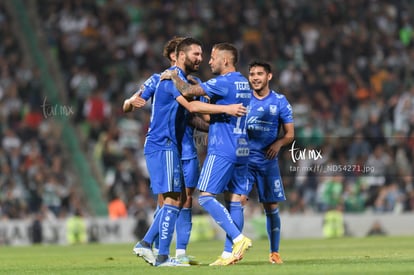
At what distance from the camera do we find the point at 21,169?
85.6 feet

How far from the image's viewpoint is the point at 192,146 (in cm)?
1320

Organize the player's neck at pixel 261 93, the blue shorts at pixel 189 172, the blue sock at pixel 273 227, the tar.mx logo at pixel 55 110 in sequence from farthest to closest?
the tar.mx logo at pixel 55 110 < the player's neck at pixel 261 93 < the blue sock at pixel 273 227 < the blue shorts at pixel 189 172

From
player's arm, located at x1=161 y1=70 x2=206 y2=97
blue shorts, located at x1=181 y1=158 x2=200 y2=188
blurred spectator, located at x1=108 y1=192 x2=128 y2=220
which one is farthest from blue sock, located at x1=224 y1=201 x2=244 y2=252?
blurred spectator, located at x1=108 y1=192 x2=128 y2=220

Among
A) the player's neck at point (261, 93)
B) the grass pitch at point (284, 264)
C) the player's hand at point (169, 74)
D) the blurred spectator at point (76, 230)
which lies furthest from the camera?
the blurred spectator at point (76, 230)

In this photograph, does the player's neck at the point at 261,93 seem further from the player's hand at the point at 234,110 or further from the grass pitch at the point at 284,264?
the grass pitch at the point at 284,264

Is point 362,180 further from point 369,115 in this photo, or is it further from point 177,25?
point 177,25

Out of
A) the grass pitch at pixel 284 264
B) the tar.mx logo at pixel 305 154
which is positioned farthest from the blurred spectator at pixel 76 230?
the grass pitch at pixel 284 264

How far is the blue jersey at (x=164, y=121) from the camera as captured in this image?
12844 millimetres

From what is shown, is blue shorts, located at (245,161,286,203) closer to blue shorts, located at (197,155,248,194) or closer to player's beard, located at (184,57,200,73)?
blue shorts, located at (197,155,248,194)

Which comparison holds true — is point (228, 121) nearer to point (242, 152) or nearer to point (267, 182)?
point (242, 152)

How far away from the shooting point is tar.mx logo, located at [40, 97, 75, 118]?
2702cm

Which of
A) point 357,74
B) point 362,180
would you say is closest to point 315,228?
point 362,180

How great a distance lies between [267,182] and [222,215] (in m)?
1.45

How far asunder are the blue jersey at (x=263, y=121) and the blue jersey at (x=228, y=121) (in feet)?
3.04
